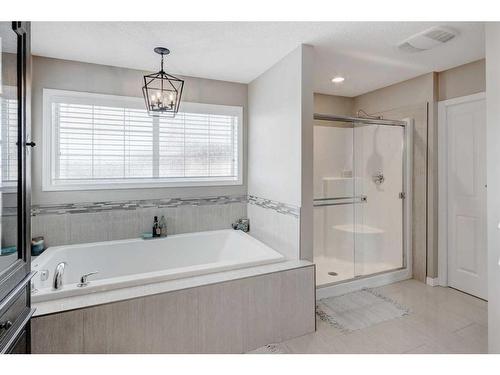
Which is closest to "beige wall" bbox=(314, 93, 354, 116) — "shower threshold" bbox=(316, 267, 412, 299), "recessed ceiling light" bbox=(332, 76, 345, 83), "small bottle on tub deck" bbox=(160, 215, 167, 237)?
"recessed ceiling light" bbox=(332, 76, 345, 83)

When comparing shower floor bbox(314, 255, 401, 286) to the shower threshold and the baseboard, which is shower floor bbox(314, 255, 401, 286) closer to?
the shower threshold

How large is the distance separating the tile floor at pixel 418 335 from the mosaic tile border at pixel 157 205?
3.17 ft

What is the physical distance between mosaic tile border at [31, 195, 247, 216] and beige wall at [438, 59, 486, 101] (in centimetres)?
238

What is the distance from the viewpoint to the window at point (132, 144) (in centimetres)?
258

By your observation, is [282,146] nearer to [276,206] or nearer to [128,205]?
[276,206]

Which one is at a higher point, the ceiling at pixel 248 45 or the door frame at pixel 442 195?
the ceiling at pixel 248 45

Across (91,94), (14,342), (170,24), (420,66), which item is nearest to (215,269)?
(14,342)

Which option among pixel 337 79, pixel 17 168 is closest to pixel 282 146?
pixel 337 79

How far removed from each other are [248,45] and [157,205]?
178 centimetres

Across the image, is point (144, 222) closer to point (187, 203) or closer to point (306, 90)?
point (187, 203)

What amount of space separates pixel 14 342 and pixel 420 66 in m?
3.54

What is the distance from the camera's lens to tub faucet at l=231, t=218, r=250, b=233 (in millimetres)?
3199

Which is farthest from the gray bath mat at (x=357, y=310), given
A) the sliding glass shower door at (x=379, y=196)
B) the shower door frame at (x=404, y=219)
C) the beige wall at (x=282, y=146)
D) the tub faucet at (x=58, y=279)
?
the tub faucet at (x=58, y=279)

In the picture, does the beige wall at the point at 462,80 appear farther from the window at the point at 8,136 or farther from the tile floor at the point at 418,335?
the window at the point at 8,136
